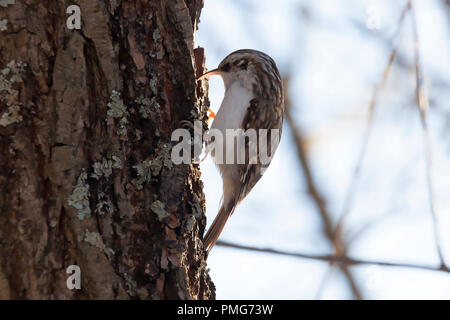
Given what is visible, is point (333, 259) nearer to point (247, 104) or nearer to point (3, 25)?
point (247, 104)

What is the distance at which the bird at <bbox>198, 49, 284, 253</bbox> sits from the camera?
2.60 meters

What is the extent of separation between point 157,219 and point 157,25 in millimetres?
540

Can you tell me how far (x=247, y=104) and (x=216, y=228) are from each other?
0.54 metres

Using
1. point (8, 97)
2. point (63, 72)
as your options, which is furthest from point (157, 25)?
point (8, 97)

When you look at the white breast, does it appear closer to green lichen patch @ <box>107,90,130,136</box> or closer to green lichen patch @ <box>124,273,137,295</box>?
green lichen patch @ <box>107,90,130,136</box>

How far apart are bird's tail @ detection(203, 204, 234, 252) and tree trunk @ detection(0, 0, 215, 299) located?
60cm

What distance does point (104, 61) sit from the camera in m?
1.53

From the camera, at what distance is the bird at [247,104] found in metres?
2.60

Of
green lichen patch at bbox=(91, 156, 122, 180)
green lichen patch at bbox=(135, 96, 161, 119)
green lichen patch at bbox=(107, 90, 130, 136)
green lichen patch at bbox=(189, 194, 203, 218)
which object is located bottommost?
green lichen patch at bbox=(189, 194, 203, 218)

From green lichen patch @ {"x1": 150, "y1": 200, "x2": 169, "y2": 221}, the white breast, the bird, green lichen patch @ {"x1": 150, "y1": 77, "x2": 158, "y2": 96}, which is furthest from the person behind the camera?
→ the bird

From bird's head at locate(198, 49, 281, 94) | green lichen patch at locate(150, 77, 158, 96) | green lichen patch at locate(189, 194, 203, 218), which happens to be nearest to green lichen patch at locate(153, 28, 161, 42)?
green lichen patch at locate(150, 77, 158, 96)

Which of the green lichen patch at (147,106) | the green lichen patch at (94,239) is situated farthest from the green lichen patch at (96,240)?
the green lichen patch at (147,106)

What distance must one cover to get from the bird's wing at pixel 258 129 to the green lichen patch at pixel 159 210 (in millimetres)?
1075
